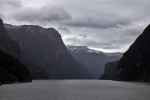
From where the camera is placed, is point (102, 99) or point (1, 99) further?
point (102, 99)

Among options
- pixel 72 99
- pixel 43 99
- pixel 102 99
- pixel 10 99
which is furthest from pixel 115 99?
pixel 10 99

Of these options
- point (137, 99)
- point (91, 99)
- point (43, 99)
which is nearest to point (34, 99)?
point (43, 99)

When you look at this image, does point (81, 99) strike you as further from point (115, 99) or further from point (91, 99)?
point (115, 99)

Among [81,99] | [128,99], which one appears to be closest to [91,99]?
[81,99]

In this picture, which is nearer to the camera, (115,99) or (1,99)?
(1,99)

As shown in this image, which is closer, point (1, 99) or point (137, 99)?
point (1, 99)

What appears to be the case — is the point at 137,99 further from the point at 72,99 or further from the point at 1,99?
the point at 1,99

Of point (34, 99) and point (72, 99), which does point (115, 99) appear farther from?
point (34, 99)
